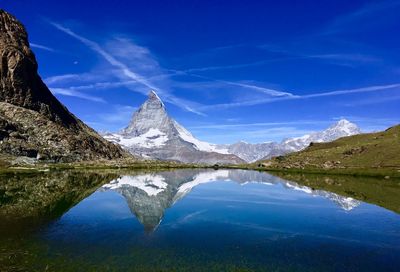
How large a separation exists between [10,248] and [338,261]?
37.3 m

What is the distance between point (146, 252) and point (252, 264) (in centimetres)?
1250

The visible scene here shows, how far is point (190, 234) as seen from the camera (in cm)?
5728

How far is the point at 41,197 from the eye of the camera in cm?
8988

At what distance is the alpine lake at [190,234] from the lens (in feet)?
133

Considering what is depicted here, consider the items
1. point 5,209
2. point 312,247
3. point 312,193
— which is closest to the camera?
point 312,247

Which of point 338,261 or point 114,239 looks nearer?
point 338,261

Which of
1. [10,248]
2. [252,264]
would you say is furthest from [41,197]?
[252,264]

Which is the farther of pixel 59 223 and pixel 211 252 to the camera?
pixel 59 223

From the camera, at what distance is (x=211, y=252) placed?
1813 inches

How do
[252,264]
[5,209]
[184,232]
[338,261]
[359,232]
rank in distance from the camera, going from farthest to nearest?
[5,209] → [359,232] → [184,232] → [338,261] → [252,264]

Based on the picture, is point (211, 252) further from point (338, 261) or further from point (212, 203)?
point (212, 203)

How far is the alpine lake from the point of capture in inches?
1592

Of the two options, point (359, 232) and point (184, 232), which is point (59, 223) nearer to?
point (184, 232)

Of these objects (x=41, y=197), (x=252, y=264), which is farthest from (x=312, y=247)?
(x=41, y=197)
